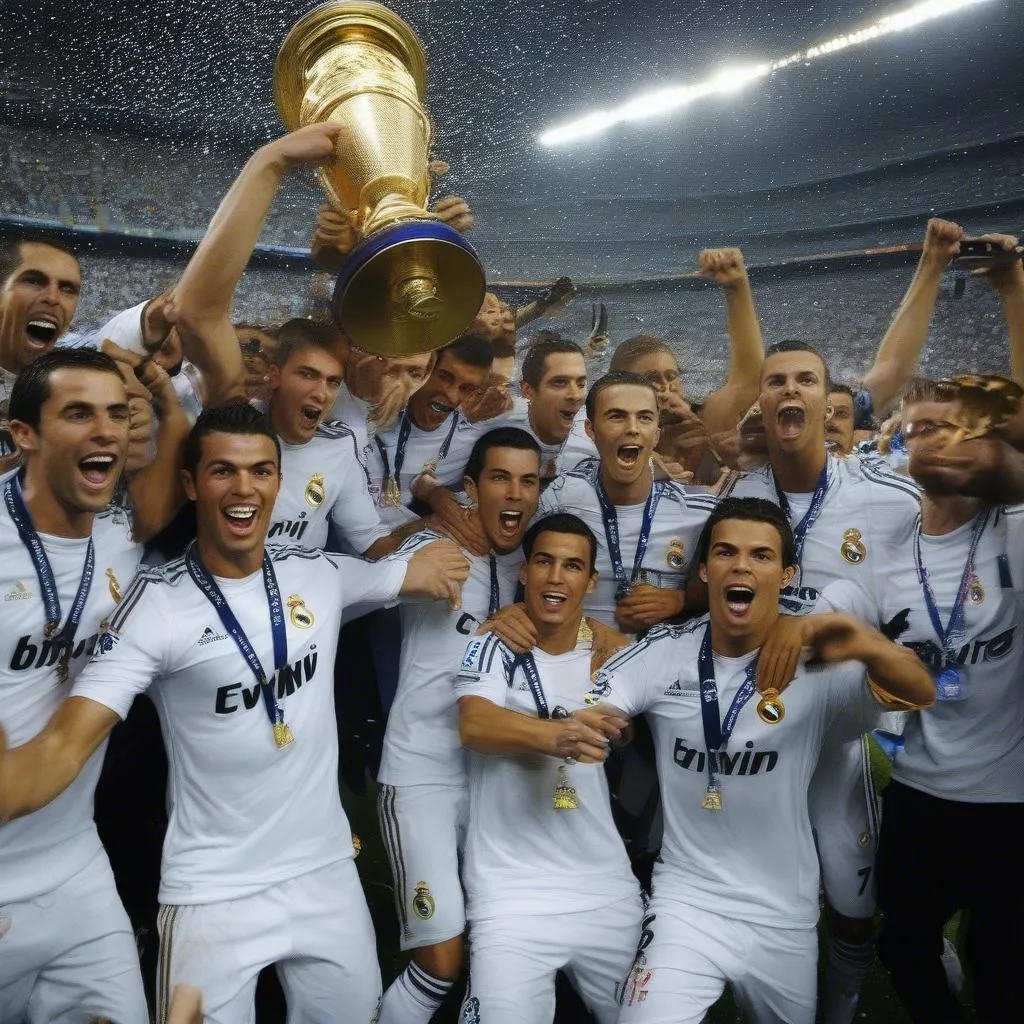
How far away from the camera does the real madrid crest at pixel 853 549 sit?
313cm

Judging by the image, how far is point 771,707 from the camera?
270 centimetres

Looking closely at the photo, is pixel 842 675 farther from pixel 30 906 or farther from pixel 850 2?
pixel 850 2

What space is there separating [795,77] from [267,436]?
2678 millimetres

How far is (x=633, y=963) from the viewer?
265 centimetres

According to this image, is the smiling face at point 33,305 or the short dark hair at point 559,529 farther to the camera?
the short dark hair at point 559,529

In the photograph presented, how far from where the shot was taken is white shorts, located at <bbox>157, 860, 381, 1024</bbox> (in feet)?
7.99

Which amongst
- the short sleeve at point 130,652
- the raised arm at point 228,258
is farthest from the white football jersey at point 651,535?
the short sleeve at point 130,652

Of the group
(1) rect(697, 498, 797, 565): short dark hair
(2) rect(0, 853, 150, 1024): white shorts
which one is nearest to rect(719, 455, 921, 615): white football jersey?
(1) rect(697, 498, 797, 565): short dark hair

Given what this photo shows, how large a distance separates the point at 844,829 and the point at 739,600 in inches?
35.9

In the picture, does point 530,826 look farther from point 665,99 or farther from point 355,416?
point 665,99

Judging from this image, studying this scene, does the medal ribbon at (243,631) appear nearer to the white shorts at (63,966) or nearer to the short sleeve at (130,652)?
the short sleeve at (130,652)

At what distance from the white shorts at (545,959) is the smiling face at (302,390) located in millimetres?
1684

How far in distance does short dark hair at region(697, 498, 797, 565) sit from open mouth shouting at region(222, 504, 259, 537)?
54.1 inches

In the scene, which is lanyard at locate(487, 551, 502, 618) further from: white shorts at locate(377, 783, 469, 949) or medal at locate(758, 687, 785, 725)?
medal at locate(758, 687, 785, 725)
